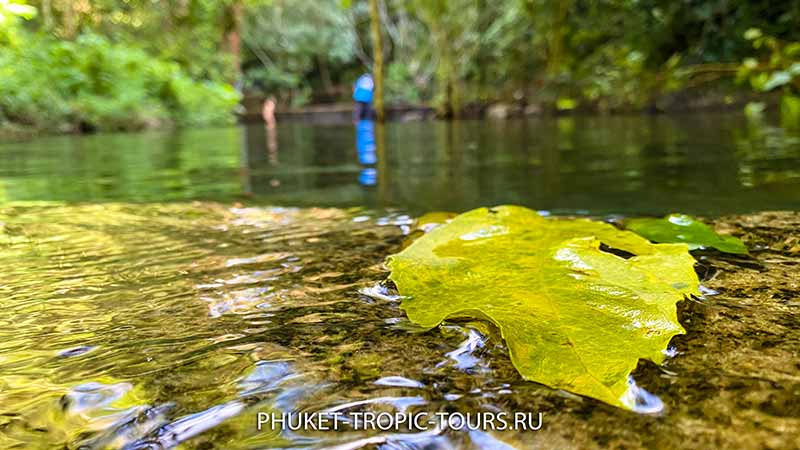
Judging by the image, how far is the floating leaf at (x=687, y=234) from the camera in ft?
3.00

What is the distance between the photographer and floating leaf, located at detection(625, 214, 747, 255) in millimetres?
915

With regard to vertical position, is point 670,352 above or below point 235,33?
below

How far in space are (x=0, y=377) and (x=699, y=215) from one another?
1418mm

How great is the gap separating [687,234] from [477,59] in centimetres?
1455

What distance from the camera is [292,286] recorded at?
34.1 inches

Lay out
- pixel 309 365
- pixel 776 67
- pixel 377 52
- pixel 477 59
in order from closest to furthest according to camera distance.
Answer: pixel 309 365 < pixel 776 67 < pixel 377 52 < pixel 477 59

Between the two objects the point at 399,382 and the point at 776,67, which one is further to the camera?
the point at 776,67

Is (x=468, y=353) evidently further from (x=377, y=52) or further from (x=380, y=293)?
(x=377, y=52)

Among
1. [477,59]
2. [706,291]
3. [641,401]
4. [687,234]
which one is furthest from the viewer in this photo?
[477,59]

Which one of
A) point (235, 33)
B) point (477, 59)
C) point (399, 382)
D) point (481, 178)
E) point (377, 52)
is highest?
point (235, 33)

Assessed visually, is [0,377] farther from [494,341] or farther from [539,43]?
[539,43]

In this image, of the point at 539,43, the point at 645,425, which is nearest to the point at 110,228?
the point at 645,425

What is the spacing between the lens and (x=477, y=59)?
1475 centimetres

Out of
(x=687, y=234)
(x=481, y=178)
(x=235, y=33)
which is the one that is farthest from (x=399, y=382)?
(x=235, y=33)
